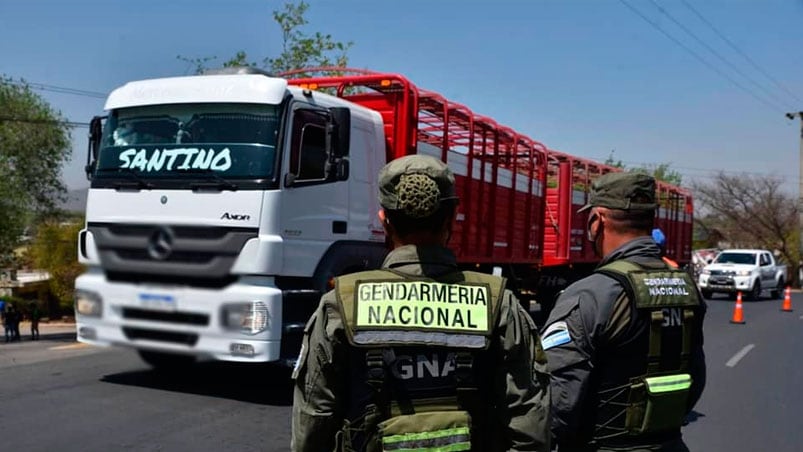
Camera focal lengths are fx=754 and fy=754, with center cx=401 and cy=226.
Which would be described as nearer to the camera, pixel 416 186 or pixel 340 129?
pixel 416 186

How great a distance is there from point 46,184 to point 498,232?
79.8 ft

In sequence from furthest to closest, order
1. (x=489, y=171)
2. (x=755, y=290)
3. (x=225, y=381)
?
1. (x=755, y=290)
2. (x=489, y=171)
3. (x=225, y=381)

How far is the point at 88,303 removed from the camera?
22.1 ft

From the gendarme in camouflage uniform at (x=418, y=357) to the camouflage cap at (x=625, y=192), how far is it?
2.46 feet

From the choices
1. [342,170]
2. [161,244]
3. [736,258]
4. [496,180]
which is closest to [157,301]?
[161,244]

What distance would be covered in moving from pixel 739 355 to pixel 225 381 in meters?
7.35

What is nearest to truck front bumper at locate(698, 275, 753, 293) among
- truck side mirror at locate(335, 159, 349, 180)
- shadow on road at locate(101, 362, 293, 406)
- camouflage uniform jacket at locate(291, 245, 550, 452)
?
shadow on road at locate(101, 362, 293, 406)

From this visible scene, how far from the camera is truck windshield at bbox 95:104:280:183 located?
22.0 ft

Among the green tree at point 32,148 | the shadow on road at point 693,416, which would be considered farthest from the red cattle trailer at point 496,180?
the green tree at point 32,148

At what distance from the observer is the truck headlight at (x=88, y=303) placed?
6641 mm

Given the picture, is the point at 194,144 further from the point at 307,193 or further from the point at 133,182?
the point at 307,193

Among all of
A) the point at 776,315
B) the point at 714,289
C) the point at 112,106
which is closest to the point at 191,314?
the point at 112,106

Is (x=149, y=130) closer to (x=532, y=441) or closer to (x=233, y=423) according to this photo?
(x=233, y=423)

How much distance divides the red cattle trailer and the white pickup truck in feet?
37.4
